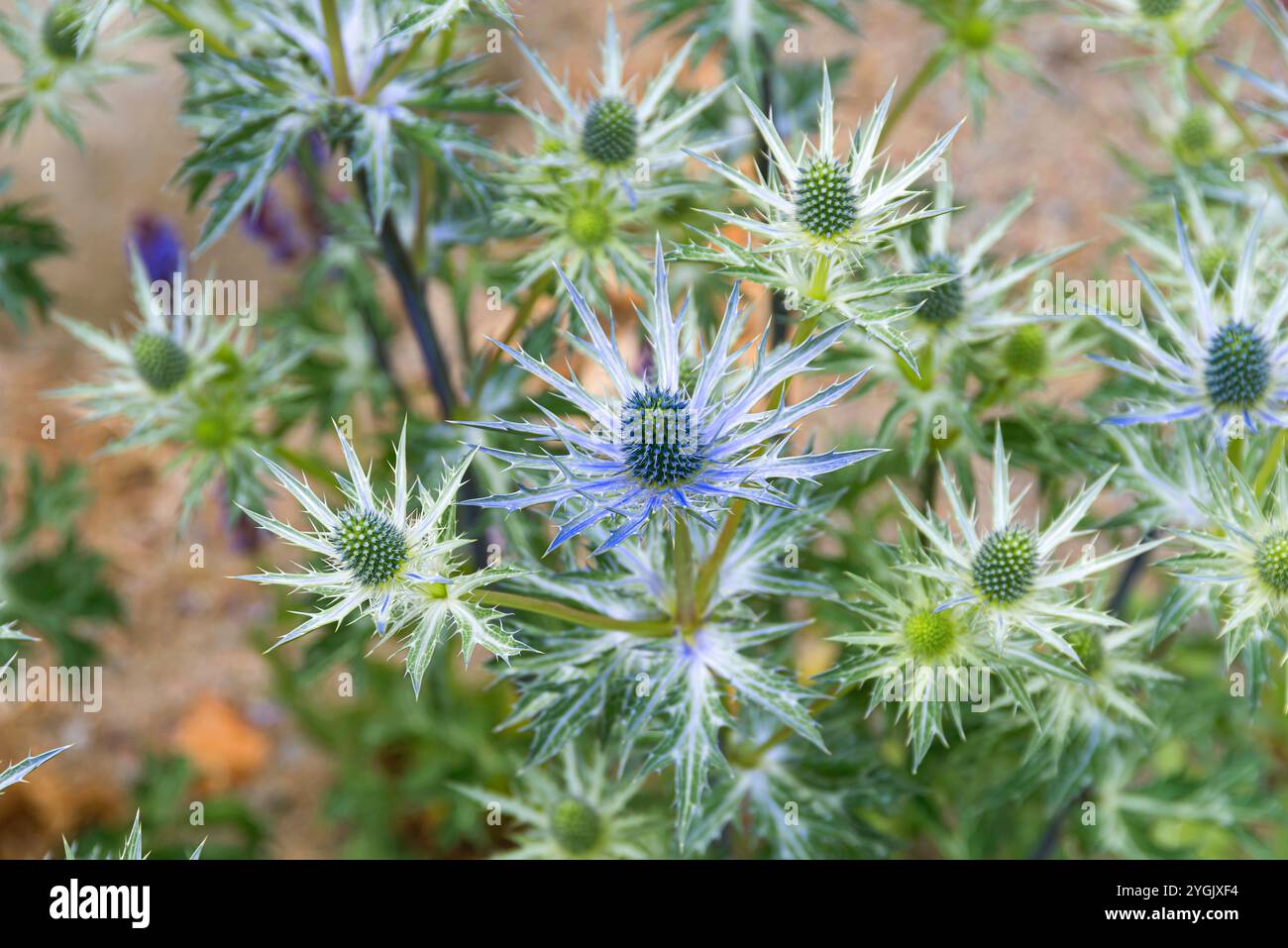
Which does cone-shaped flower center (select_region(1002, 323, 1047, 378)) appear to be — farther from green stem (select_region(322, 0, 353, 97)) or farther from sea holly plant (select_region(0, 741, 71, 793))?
sea holly plant (select_region(0, 741, 71, 793))

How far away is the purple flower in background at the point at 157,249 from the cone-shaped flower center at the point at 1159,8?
7.50 ft

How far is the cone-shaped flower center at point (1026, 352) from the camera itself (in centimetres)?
217

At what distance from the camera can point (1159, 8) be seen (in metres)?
2.36

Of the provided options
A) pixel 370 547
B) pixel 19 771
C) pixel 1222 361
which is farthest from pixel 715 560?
pixel 19 771

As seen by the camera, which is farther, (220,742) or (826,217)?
(220,742)

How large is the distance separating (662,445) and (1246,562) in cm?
93

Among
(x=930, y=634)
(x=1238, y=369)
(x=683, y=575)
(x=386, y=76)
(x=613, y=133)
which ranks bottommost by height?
(x=930, y=634)

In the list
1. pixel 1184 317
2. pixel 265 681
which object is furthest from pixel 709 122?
pixel 265 681

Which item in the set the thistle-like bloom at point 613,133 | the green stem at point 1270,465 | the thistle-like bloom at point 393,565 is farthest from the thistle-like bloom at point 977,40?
the thistle-like bloom at point 393,565

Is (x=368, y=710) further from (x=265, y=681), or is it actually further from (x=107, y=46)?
(x=107, y=46)

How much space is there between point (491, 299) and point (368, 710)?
4.71ft

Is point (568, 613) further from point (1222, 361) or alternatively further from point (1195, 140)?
point (1195, 140)

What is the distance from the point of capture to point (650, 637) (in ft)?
6.01
